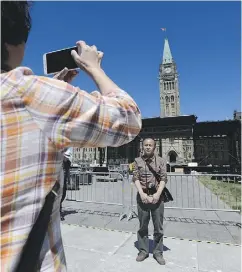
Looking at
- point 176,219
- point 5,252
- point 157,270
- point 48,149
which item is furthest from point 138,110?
point 176,219

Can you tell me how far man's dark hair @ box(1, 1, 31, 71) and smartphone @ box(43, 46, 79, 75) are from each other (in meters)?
0.21

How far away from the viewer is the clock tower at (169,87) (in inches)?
4535

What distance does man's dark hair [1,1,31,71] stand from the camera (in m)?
0.91

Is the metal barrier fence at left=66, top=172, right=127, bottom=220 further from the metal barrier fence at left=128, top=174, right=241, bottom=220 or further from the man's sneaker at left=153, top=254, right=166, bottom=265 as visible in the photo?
the man's sneaker at left=153, top=254, right=166, bottom=265

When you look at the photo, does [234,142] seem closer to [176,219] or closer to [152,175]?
[176,219]

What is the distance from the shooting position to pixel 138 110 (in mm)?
991

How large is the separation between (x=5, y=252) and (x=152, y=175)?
4146mm

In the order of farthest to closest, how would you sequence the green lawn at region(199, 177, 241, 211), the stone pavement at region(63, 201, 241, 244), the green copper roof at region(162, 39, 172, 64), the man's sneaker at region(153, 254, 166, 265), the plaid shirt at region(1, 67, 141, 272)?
1. the green copper roof at region(162, 39, 172, 64)
2. the green lawn at region(199, 177, 241, 211)
3. the stone pavement at region(63, 201, 241, 244)
4. the man's sneaker at region(153, 254, 166, 265)
5. the plaid shirt at region(1, 67, 141, 272)

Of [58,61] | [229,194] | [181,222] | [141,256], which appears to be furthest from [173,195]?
[58,61]

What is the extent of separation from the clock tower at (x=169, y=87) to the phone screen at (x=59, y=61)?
379ft

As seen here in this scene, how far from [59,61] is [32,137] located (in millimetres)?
513

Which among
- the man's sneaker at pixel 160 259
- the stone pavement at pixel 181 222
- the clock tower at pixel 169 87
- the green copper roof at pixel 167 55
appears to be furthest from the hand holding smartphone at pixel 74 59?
the green copper roof at pixel 167 55

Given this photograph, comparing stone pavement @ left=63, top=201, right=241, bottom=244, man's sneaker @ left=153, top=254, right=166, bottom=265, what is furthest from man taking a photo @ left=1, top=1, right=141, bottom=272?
stone pavement @ left=63, top=201, right=241, bottom=244

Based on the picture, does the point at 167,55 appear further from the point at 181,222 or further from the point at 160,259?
the point at 160,259
